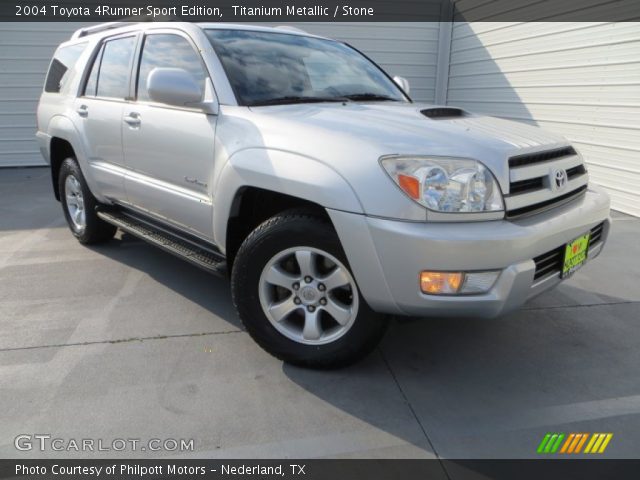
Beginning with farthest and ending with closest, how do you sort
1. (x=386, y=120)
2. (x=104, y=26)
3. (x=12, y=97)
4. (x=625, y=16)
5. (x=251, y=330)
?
1. (x=12, y=97)
2. (x=625, y=16)
3. (x=104, y=26)
4. (x=251, y=330)
5. (x=386, y=120)

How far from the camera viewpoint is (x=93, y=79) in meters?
4.18

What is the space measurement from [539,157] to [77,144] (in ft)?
11.8

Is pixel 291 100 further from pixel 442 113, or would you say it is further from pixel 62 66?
pixel 62 66

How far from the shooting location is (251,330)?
2.71 meters

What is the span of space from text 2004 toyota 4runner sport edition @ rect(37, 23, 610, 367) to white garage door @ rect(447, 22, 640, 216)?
3769mm

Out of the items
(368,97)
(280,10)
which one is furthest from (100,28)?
(280,10)

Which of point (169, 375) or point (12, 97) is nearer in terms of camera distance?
point (169, 375)

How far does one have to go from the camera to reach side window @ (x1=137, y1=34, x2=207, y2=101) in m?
3.06

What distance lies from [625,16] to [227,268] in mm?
5815

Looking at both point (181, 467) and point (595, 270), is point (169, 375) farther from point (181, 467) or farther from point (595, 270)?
point (595, 270)

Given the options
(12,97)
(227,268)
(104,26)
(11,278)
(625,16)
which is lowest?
(11,278)

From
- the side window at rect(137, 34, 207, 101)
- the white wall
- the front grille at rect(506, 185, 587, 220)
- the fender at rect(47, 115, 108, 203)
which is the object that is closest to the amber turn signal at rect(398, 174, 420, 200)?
the front grille at rect(506, 185, 587, 220)

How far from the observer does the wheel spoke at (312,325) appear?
2.58 metres

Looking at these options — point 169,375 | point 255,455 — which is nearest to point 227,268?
point 169,375
